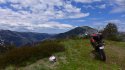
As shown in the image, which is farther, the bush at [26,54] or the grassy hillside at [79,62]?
the bush at [26,54]

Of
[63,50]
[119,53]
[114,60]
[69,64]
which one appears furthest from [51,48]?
[119,53]

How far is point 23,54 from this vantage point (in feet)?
61.2

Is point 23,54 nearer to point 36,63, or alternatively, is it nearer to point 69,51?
point 36,63

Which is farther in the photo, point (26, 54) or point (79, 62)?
Answer: point (79, 62)

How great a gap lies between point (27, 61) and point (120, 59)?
22.6 ft

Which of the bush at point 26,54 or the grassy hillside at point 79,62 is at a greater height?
the bush at point 26,54

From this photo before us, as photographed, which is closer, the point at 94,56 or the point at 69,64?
the point at 69,64

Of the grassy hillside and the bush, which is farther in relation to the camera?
the bush

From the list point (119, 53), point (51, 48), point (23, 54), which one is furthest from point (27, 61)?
point (119, 53)

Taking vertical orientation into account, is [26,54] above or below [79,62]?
above

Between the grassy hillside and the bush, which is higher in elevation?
the bush

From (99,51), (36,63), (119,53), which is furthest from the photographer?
(119,53)

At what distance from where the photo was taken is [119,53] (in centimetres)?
2342

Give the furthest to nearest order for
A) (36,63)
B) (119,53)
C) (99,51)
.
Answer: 1. (119,53)
2. (99,51)
3. (36,63)
